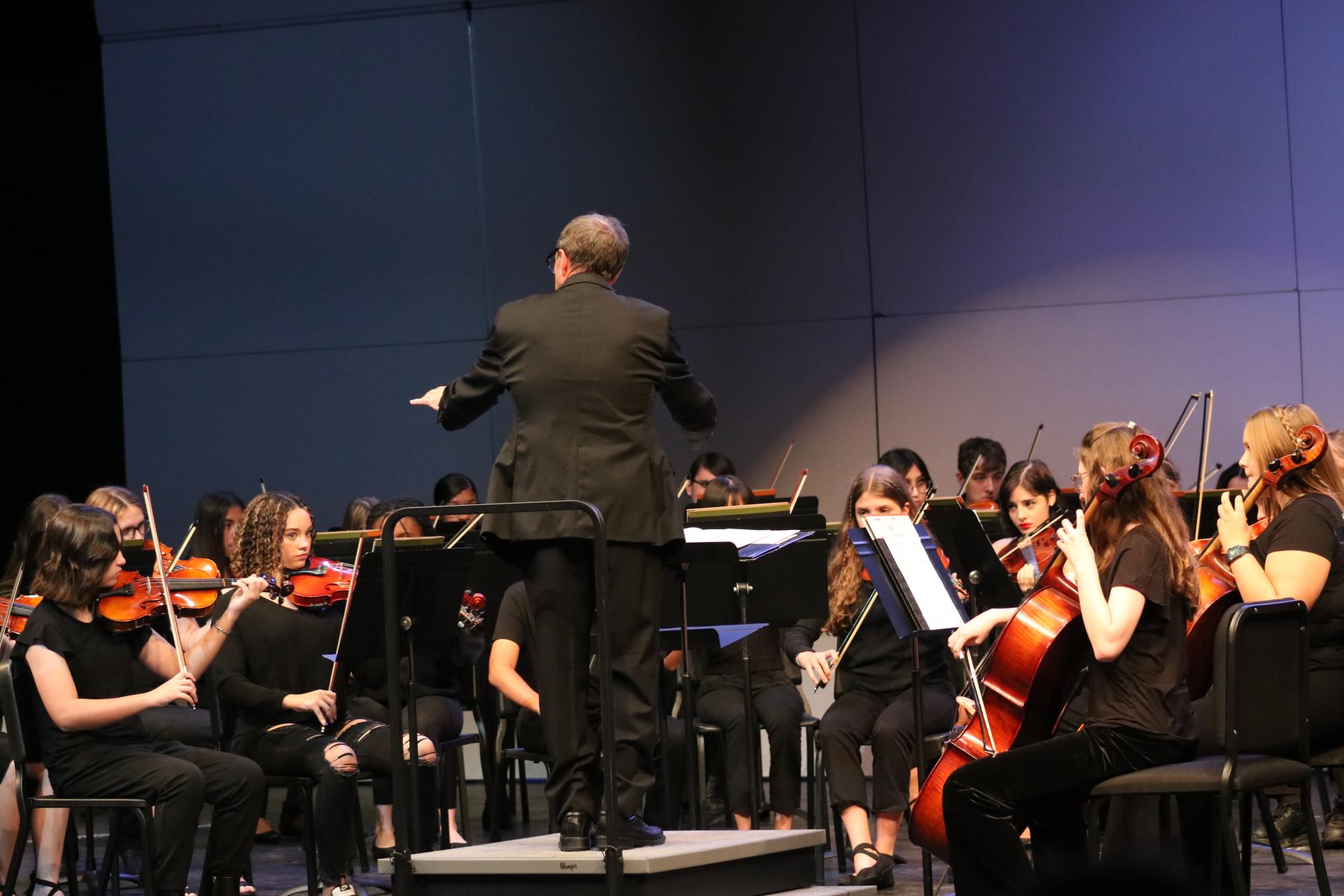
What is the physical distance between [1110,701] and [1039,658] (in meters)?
0.16

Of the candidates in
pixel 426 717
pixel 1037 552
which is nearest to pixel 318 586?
pixel 426 717

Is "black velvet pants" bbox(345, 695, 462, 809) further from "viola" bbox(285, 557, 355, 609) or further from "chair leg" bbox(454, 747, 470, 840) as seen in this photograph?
"viola" bbox(285, 557, 355, 609)

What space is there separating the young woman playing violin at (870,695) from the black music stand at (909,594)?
20.0 inches

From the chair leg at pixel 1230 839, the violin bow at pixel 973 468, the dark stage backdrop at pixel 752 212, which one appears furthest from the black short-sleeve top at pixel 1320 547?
the dark stage backdrop at pixel 752 212

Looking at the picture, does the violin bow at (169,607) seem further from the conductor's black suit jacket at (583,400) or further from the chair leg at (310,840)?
the conductor's black suit jacket at (583,400)

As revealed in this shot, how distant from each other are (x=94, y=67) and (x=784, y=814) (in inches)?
196

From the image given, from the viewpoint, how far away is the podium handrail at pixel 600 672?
2.83m

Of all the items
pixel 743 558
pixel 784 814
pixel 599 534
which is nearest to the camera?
pixel 599 534

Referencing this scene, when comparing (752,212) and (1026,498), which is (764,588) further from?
(752,212)

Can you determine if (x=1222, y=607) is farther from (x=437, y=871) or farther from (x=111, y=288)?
(x=111, y=288)

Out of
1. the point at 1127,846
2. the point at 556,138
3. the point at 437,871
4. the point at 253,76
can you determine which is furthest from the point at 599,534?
the point at 253,76

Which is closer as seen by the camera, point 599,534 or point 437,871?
point 599,534

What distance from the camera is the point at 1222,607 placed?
3777mm

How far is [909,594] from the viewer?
354 cm
